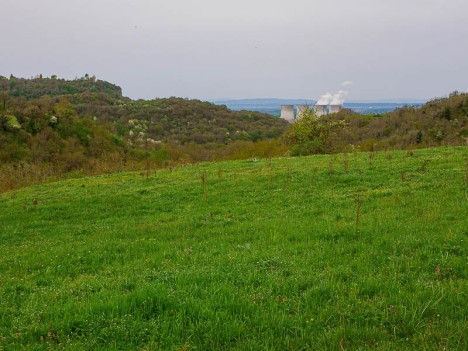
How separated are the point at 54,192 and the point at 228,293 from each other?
1510 centimetres

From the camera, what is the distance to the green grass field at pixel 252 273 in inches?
153

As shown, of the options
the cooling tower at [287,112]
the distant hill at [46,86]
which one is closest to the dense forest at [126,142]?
the cooling tower at [287,112]

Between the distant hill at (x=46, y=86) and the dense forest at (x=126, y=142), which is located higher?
the distant hill at (x=46, y=86)

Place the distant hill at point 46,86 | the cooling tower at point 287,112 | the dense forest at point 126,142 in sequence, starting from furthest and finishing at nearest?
the cooling tower at point 287,112
the distant hill at point 46,86
the dense forest at point 126,142

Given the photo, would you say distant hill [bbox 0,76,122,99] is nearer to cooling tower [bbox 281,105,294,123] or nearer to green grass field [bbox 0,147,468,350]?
cooling tower [bbox 281,105,294,123]

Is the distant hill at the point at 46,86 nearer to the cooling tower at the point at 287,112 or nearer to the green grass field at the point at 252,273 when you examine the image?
the cooling tower at the point at 287,112

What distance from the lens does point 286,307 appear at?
4.39m

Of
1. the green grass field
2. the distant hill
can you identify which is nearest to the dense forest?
the green grass field

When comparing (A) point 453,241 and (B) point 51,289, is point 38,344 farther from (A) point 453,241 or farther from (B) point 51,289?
(A) point 453,241

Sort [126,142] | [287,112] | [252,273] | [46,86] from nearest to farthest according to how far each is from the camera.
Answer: [252,273] < [126,142] < [287,112] < [46,86]

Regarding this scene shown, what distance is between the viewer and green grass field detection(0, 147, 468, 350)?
3879 millimetres

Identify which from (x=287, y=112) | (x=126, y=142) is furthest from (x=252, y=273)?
(x=287, y=112)

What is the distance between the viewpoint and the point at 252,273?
5.50 m

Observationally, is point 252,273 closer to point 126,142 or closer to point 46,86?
point 126,142
